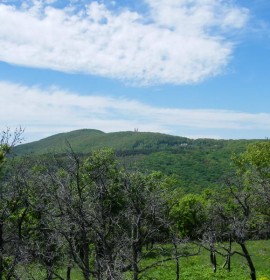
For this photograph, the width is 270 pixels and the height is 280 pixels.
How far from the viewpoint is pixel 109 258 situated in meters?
10.0

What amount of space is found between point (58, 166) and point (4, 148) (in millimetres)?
4468

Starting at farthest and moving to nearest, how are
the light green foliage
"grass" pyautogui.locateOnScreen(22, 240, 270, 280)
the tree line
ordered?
1. the light green foliage
2. "grass" pyautogui.locateOnScreen(22, 240, 270, 280)
3. the tree line

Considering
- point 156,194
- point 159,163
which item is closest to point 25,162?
point 156,194

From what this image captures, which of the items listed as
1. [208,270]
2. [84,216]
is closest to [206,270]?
[208,270]

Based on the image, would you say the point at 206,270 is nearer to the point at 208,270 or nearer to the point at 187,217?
the point at 208,270

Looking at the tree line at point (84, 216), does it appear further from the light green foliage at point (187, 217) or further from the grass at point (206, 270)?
the light green foliage at point (187, 217)

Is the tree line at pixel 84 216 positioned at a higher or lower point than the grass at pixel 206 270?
higher

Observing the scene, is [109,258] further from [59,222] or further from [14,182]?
[14,182]

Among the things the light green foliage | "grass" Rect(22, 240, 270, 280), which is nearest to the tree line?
"grass" Rect(22, 240, 270, 280)

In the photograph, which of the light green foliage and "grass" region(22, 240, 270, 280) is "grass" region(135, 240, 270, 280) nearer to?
"grass" region(22, 240, 270, 280)

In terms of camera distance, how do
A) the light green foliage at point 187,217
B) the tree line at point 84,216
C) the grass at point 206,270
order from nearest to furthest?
the tree line at point 84,216
the grass at point 206,270
the light green foliage at point 187,217

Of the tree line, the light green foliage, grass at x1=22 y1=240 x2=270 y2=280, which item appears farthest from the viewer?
the light green foliage

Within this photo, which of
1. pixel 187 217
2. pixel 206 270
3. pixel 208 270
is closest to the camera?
pixel 208 270

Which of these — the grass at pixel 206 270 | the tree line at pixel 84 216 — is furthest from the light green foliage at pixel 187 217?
the tree line at pixel 84 216
